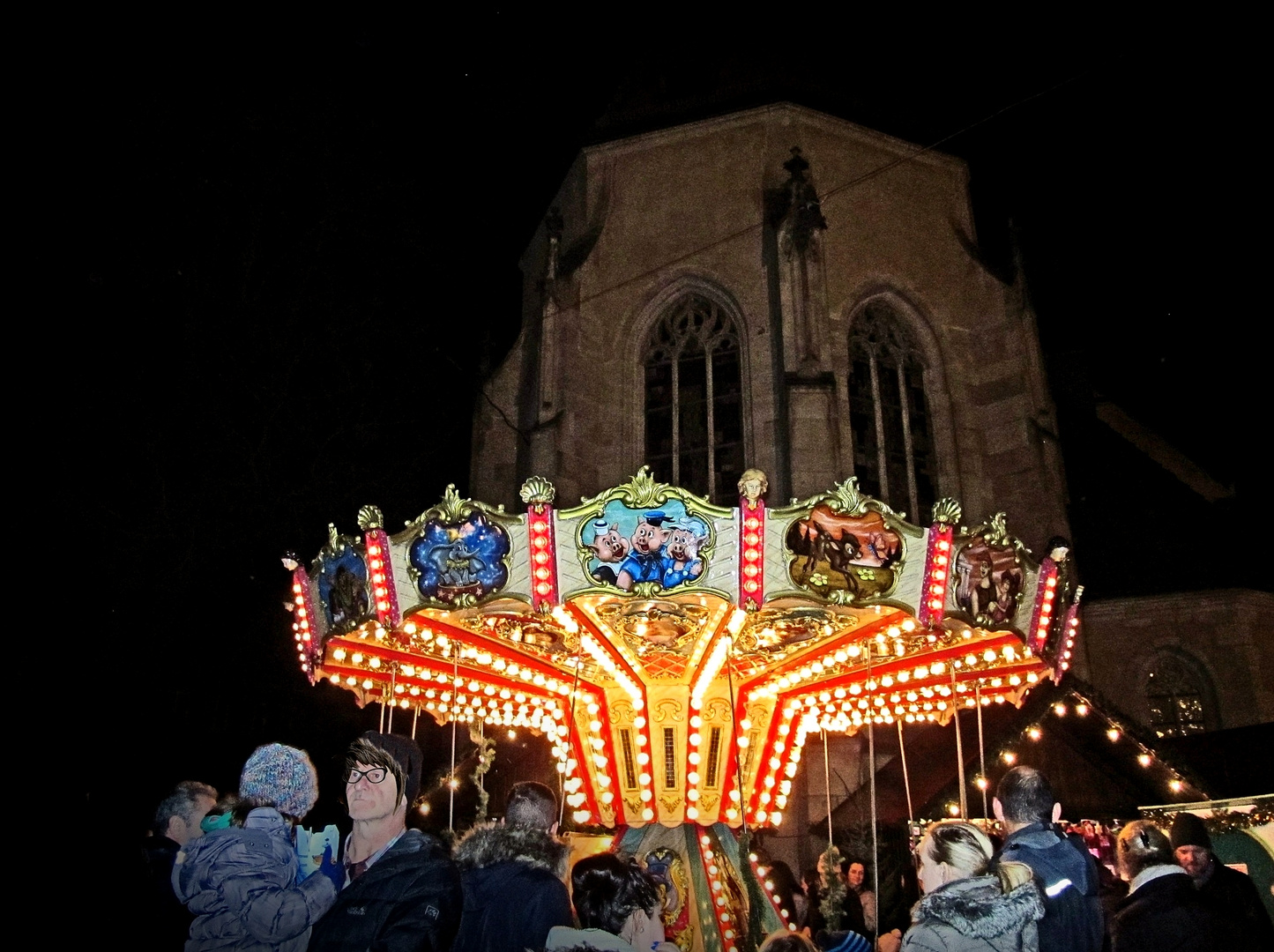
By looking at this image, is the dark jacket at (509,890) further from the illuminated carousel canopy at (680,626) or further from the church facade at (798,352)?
the church facade at (798,352)

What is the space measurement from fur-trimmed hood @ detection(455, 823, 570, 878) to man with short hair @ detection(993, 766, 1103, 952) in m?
2.01

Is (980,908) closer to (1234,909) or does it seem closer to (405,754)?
(405,754)

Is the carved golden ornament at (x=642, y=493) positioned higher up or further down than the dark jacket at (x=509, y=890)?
higher up

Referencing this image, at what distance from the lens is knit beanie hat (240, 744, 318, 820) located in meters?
4.13

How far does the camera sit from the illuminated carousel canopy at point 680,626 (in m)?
7.80

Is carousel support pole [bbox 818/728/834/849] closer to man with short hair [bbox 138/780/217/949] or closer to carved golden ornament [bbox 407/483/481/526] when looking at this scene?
carved golden ornament [bbox 407/483/481/526]

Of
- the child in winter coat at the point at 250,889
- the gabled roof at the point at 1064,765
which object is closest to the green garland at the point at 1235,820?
the gabled roof at the point at 1064,765

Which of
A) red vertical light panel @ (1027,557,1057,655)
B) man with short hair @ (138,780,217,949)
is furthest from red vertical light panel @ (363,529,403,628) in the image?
red vertical light panel @ (1027,557,1057,655)

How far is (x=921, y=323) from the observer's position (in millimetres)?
17438

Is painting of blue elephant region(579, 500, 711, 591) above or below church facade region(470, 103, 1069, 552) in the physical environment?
below

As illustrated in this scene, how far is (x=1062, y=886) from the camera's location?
4574 mm

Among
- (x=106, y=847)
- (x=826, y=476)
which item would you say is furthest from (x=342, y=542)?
(x=826, y=476)

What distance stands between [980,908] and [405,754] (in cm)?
230

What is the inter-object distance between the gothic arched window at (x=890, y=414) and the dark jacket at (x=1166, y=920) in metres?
11.0
